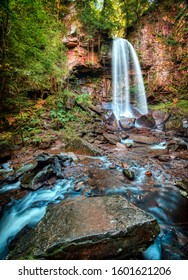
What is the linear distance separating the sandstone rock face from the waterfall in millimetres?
11013

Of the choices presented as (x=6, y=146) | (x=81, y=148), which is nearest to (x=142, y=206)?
(x=81, y=148)

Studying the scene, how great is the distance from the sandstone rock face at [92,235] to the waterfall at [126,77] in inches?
434

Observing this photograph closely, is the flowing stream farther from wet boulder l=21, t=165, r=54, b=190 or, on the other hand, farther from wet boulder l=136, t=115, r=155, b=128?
Result: wet boulder l=136, t=115, r=155, b=128

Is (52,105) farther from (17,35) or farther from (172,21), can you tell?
(172,21)

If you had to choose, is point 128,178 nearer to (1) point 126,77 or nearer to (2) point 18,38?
(2) point 18,38

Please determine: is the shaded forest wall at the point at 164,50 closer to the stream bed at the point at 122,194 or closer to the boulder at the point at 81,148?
the boulder at the point at 81,148

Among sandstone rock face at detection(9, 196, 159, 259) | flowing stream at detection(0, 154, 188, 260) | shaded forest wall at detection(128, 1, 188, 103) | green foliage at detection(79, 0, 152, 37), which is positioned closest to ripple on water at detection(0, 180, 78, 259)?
flowing stream at detection(0, 154, 188, 260)

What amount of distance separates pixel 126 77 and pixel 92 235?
13.1 meters

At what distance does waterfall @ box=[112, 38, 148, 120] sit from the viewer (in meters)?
12.2

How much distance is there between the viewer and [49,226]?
1655 mm
